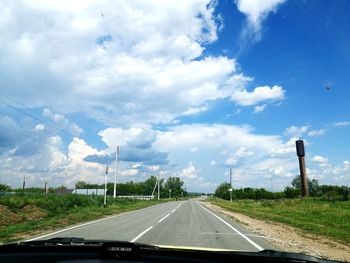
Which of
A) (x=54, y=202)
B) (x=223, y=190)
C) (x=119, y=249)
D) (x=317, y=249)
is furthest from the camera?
(x=223, y=190)

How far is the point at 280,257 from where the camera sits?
12.5ft

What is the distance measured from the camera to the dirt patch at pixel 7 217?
2688 cm

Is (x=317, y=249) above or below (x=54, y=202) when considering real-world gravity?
below

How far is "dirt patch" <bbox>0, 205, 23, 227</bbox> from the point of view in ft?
88.2

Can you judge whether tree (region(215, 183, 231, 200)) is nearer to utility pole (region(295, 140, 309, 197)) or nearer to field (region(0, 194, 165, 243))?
utility pole (region(295, 140, 309, 197))

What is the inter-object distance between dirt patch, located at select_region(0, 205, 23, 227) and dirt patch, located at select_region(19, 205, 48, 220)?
0.82m

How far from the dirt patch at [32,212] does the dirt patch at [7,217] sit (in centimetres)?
82

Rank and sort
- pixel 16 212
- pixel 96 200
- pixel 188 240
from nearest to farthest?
pixel 188 240, pixel 16 212, pixel 96 200

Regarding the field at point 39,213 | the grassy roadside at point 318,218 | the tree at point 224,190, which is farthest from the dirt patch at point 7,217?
the tree at point 224,190

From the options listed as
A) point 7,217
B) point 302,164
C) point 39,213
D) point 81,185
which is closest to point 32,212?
point 39,213

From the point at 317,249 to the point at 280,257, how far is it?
11242mm

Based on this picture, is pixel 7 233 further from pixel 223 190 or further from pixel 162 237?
pixel 223 190

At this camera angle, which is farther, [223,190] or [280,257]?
[223,190]

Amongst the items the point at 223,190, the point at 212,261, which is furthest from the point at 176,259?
the point at 223,190
